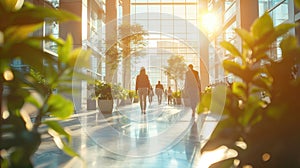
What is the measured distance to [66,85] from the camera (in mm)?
607

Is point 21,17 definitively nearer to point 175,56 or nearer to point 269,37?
point 269,37

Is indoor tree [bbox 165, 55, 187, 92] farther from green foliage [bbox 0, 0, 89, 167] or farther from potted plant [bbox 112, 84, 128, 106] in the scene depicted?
green foliage [bbox 0, 0, 89, 167]

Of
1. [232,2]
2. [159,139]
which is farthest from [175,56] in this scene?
[159,139]

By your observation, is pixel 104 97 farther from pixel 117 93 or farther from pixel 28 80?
pixel 28 80

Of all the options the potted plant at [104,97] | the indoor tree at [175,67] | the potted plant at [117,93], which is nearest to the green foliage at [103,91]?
the potted plant at [104,97]

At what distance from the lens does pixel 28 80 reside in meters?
0.58

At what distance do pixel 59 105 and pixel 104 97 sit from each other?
457 inches

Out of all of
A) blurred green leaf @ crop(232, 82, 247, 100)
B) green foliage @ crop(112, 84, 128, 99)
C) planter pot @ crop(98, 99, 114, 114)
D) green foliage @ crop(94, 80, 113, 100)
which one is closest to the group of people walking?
planter pot @ crop(98, 99, 114, 114)

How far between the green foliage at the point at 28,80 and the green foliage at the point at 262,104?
24cm

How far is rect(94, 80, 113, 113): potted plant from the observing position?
38.5ft

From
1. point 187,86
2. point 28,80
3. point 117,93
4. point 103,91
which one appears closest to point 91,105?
point 117,93

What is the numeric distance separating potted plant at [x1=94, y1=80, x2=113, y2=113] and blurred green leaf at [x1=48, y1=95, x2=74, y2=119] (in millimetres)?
11052

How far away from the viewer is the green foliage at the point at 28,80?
53cm

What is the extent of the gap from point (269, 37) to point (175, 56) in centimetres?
2941
